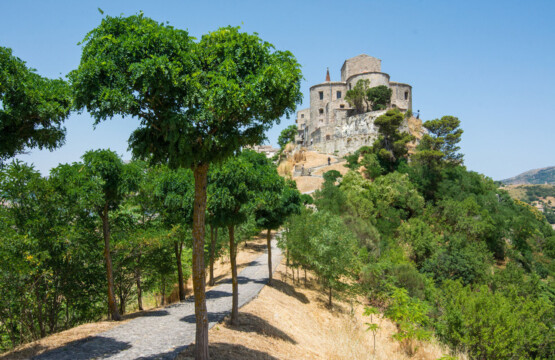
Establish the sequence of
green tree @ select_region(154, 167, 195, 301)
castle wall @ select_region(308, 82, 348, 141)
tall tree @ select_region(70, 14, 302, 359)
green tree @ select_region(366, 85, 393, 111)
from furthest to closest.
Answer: castle wall @ select_region(308, 82, 348, 141)
green tree @ select_region(366, 85, 393, 111)
green tree @ select_region(154, 167, 195, 301)
tall tree @ select_region(70, 14, 302, 359)

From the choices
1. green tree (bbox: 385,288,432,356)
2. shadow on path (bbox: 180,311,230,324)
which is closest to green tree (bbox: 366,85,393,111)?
green tree (bbox: 385,288,432,356)

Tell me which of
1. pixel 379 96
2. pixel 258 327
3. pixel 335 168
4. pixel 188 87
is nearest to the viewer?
pixel 188 87

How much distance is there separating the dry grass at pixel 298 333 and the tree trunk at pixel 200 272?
912mm

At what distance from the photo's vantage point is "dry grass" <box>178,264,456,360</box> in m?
9.49

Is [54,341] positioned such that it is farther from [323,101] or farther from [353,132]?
[323,101]

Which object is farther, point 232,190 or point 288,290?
point 288,290

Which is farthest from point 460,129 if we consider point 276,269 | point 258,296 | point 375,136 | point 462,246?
point 258,296

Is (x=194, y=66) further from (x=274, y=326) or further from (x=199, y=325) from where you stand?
(x=274, y=326)

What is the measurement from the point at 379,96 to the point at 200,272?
58.7 m

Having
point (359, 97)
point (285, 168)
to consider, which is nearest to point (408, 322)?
point (285, 168)

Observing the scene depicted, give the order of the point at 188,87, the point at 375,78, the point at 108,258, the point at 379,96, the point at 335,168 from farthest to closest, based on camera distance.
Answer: the point at 375,78 → the point at 379,96 → the point at 335,168 → the point at 108,258 → the point at 188,87

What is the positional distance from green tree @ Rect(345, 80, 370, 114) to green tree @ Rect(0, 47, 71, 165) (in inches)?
2315

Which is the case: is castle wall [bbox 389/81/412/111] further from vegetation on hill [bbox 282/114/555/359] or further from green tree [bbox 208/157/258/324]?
green tree [bbox 208/157/258/324]

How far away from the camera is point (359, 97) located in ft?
206
